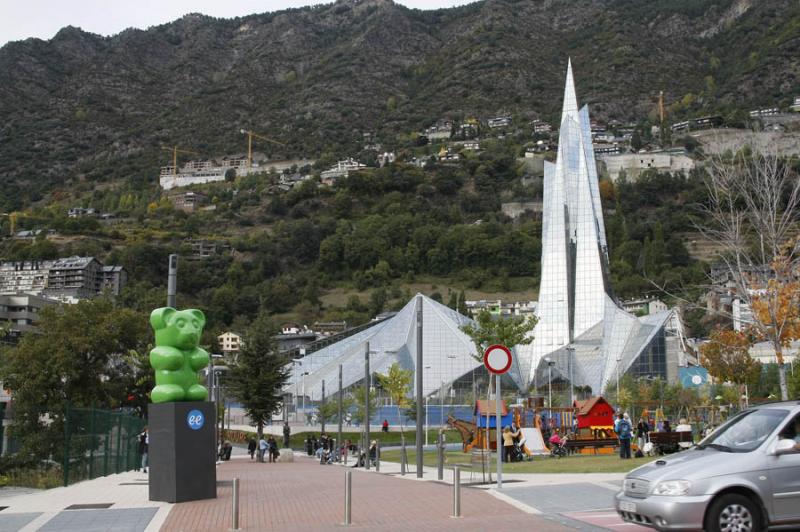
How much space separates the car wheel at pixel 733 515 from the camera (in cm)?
1033

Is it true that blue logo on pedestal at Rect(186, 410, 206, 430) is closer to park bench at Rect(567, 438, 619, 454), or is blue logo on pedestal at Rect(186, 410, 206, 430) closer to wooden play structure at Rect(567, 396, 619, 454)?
park bench at Rect(567, 438, 619, 454)

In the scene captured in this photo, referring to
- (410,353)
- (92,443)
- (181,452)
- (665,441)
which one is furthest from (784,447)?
(410,353)

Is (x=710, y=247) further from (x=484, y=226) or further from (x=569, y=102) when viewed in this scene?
(x=569, y=102)

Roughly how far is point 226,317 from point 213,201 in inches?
2309

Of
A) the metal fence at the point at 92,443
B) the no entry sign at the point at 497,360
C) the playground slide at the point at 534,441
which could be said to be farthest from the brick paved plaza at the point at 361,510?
the playground slide at the point at 534,441

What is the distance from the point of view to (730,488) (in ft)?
34.3

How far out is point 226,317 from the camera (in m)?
143

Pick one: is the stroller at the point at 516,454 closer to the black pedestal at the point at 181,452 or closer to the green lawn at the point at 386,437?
the black pedestal at the point at 181,452

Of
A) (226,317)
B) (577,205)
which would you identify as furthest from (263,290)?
(577,205)

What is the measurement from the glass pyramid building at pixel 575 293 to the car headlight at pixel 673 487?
70774 millimetres

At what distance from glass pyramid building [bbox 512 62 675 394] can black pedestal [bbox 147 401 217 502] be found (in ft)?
214

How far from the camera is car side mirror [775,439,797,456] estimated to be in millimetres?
10617

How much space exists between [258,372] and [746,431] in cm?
4890

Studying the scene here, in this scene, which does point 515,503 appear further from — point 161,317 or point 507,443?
point 507,443
